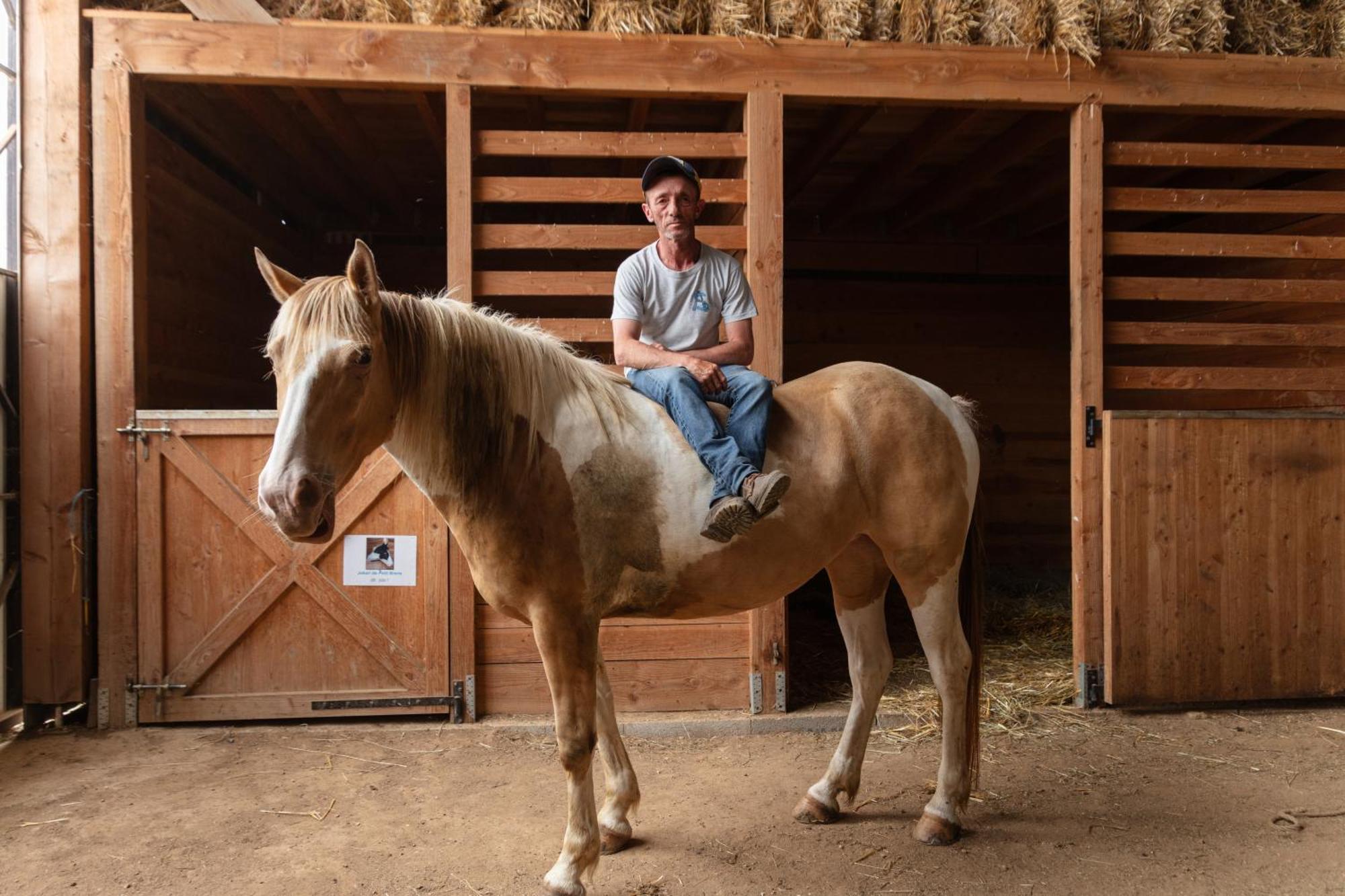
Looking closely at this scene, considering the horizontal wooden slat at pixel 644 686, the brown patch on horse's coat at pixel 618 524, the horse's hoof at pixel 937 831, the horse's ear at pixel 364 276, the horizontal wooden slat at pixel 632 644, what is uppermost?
the horse's ear at pixel 364 276

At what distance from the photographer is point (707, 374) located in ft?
8.79

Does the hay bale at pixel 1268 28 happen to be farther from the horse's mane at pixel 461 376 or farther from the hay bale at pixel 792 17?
the horse's mane at pixel 461 376

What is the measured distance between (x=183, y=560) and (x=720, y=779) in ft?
9.58

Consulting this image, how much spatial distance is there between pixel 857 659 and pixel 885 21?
129 inches

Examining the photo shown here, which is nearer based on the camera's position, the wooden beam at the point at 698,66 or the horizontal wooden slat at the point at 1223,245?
the wooden beam at the point at 698,66

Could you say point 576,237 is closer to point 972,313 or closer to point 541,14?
point 541,14

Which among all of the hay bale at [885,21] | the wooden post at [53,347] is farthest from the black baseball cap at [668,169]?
the wooden post at [53,347]

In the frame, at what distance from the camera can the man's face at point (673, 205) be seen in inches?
112

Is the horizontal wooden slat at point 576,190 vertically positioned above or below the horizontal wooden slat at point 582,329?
above

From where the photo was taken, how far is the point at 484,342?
2465mm

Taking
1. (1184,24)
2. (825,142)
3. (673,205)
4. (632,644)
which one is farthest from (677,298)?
(1184,24)

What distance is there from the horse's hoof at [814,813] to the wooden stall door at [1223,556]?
2119mm

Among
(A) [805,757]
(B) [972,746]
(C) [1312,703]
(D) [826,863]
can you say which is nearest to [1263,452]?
(C) [1312,703]

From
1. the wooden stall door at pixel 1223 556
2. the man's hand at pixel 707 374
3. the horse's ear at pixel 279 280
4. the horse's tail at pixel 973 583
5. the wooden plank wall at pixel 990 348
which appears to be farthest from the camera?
the wooden plank wall at pixel 990 348
